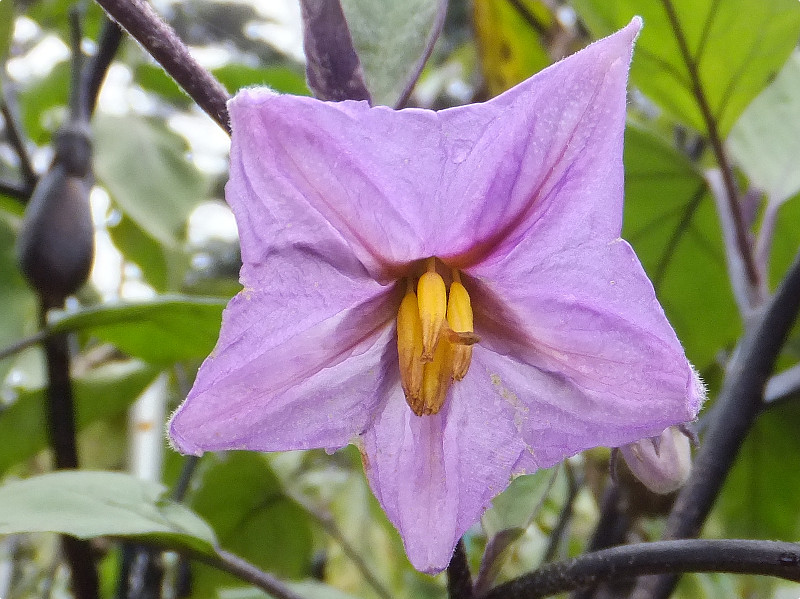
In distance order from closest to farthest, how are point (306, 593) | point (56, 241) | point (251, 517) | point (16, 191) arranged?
point (56, 241) → point (306, 593) → point (16, 191) → point (251, 517)

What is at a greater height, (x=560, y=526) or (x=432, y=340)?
(x=432, y=340)

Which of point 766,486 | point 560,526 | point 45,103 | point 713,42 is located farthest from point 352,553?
point 45,103

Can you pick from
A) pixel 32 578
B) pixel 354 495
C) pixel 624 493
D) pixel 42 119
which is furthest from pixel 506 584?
pixel 32 578

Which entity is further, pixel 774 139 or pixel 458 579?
pixel 774 139

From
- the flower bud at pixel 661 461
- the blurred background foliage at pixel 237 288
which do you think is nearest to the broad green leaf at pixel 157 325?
the blurred background foliage at pixel 237 288

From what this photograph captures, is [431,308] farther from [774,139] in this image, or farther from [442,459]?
[774,139]

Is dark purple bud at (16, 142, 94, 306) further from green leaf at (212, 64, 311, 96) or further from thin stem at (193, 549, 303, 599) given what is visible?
green leaf at (212, 64, 311, 96)

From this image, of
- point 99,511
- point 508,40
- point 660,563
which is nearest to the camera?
point 660,563
